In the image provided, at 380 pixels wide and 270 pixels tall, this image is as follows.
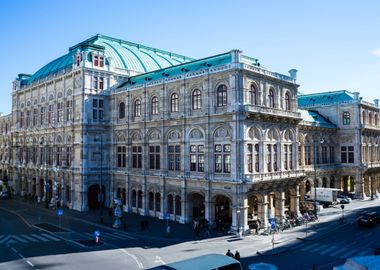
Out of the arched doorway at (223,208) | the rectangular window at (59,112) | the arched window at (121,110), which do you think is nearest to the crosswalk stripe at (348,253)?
the arched doorway at (223,208)

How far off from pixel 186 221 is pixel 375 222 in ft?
81.4

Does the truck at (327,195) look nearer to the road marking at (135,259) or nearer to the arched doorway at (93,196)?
the road marking at (135,259)

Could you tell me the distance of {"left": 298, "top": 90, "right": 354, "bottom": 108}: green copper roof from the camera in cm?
7206

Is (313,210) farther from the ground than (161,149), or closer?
closer

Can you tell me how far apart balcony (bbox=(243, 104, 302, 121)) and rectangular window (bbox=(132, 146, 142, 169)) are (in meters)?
20.3

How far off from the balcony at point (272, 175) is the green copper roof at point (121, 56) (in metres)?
33.8

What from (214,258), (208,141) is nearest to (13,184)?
(208,141)

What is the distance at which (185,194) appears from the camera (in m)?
44.9

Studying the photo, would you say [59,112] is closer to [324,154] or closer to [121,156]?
[121,156]

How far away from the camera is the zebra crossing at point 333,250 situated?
1243 inches

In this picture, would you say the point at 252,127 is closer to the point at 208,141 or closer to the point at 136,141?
the point at 208,141

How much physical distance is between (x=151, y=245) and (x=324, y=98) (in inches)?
2241

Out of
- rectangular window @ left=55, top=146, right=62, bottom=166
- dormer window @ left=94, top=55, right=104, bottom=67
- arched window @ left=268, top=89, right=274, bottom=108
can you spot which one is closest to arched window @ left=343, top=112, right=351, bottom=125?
arched window @ left=268, top=89, right=274, bottom=108

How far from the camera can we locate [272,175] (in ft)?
140
